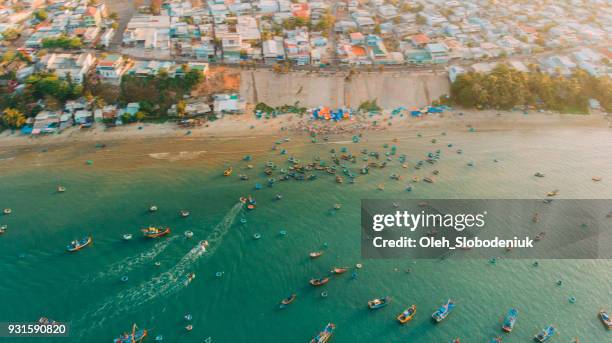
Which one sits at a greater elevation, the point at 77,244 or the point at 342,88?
the point at 342,88

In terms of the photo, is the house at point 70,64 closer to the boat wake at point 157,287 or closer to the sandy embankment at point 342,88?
the sandy embankment at point 342,88

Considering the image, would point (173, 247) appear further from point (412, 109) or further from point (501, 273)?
point (412, 109)

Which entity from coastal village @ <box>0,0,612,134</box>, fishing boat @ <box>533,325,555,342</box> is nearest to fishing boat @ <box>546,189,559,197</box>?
fishing boat @ <box>533,325,555,342</box>

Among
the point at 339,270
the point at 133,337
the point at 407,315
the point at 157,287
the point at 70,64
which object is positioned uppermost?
the point at 70,64

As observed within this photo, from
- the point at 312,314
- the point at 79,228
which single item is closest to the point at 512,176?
the point at 312,314

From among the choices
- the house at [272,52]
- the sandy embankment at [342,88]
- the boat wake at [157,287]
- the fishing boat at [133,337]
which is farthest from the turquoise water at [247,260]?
the house at [272,52]

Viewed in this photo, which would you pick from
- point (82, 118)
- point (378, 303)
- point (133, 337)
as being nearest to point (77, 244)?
point (133, 337)

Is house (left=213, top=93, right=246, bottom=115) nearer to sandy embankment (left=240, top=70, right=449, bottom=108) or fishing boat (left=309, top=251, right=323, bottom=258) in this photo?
sandy embankment (left=240, top=70, right=449, bottom=108)

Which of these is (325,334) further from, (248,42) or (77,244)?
(248,42)
